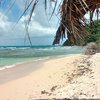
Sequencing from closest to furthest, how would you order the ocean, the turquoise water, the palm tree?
the palm tree, the ocean, the turquoise water

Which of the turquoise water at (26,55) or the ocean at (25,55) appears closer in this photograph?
the ocean at (25,55)

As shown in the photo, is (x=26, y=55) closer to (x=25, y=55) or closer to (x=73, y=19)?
(x=25, y=55)

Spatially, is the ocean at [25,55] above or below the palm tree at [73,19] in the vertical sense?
below

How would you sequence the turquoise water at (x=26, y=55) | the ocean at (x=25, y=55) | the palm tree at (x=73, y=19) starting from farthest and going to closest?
the turquoise water at (x=26, y=55) → the ocean at (x=25, y=55) → the palm tree at (x=73, y=19)

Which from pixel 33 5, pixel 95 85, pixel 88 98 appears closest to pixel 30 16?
pixel 33 5

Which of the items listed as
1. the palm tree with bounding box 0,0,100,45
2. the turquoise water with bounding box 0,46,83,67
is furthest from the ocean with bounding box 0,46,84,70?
the palm tree with bounding box 0,0,100,45

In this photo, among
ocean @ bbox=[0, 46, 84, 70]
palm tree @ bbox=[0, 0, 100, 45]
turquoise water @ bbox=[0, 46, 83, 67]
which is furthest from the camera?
turquoise water @ bbox=[0, 46, 83, 67]

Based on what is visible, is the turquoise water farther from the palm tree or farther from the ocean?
the palm tree

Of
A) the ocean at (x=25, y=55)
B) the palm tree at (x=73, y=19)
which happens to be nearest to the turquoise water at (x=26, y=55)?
the ocean at (x=25, y=55)

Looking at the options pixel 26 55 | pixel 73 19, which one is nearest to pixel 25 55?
→ pixel 26 55

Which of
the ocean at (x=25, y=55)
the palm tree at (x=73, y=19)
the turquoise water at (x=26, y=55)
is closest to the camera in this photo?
the palm tree at (x=73, y=19)

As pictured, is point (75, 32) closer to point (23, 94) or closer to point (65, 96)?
point (65, 96)

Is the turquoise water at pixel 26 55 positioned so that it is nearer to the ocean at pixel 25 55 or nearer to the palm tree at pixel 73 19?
the ocean at pixel 25 55

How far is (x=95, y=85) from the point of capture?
10078 mm
